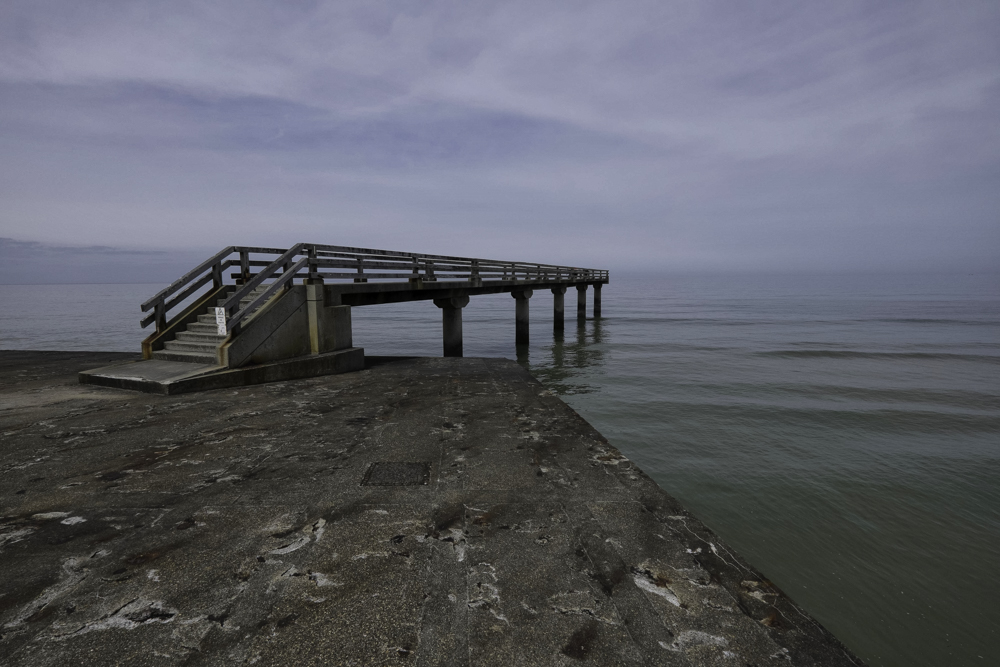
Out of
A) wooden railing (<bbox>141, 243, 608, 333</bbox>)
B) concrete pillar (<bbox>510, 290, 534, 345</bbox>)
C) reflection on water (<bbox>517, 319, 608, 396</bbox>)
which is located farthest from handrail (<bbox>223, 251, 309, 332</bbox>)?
concrete pillar (<bbox>510, 290, 534, 345</bbox>)

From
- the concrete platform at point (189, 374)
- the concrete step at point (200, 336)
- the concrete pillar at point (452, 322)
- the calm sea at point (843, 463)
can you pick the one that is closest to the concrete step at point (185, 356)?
the concrete platform at point (189, 374)

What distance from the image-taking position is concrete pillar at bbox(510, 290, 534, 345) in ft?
79.4

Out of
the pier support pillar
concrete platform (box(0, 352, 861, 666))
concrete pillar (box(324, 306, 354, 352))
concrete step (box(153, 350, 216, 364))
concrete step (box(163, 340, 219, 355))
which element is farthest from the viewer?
the pier support pillar

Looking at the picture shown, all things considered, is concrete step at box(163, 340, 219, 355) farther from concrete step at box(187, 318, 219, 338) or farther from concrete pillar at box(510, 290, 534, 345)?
concrete pillar at box(510, 290, 534, 345)

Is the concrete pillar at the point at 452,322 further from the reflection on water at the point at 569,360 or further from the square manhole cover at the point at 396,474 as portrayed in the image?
the square manhole cover at the point at 396,474

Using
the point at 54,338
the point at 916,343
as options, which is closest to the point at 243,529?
the point at 916,343

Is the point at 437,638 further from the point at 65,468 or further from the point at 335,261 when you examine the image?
the point at 335,261

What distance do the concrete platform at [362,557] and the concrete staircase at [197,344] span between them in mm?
2867

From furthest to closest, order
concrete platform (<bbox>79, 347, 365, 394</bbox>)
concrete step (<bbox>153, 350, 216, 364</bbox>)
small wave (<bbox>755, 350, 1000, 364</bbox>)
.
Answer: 1. small wave (<bbox>755, 350, 1000, 364</bbox>)
2. concrete step (<bbox>153, 350, 216, 364</bbox>)
3. concrete platform (<bbox>79, 347, 365, 394</bbox>)

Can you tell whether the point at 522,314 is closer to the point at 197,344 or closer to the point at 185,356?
the point at 197,344

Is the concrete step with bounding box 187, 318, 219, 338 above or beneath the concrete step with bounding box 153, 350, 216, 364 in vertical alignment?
above

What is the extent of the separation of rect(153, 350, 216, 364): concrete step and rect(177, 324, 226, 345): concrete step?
1.12 feet

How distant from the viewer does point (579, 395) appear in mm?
13422

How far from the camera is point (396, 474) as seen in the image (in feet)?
13.4
